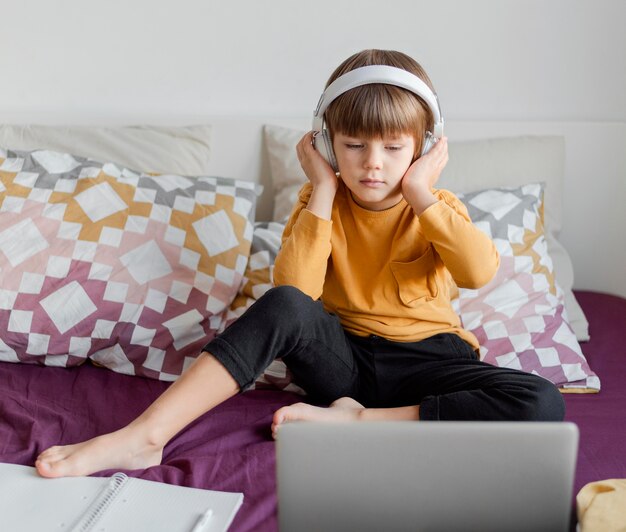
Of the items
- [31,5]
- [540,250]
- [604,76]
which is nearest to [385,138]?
[540,250]

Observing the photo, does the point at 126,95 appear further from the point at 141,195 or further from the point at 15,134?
the point at 141,195

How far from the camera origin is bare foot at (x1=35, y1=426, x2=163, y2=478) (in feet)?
3.72

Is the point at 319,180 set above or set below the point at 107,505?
above

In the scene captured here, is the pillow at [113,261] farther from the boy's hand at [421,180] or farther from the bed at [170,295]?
the boy's hand at [421,180]

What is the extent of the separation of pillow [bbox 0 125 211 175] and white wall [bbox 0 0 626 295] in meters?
0.13

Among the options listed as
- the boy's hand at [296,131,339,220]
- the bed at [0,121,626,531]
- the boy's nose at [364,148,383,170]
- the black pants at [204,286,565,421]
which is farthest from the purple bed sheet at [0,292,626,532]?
the boy's nose at [364,148,383,170]

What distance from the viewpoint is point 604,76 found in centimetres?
201

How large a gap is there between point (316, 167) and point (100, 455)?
60cm

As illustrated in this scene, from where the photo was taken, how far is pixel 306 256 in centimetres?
135

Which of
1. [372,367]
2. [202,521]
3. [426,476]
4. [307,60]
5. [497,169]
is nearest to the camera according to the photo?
[426,476]

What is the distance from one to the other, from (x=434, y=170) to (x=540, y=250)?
50cm

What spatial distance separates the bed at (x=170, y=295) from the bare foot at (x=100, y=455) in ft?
0.15

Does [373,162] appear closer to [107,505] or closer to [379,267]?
[379,267]

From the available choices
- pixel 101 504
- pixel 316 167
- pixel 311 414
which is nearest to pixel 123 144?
pixel 316 167
